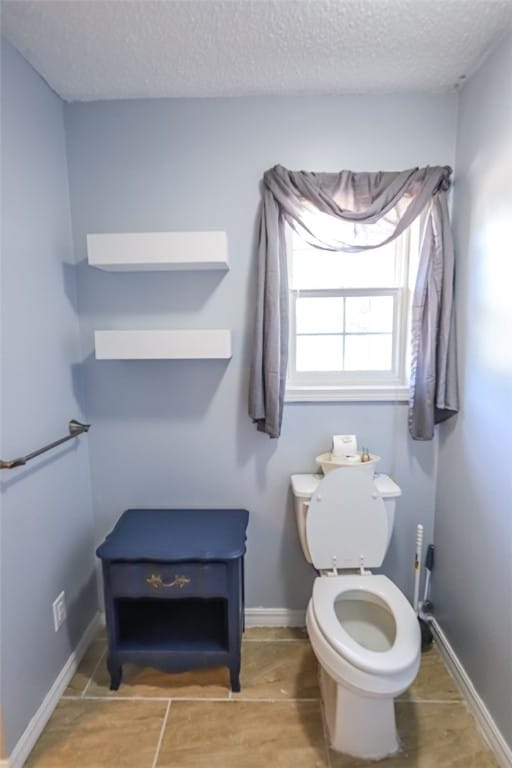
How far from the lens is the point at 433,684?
160 centimetres

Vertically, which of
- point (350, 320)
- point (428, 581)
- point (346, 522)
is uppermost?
point (350, 320)

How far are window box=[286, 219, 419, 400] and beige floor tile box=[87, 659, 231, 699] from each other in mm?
1222

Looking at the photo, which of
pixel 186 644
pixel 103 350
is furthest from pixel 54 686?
pixel 103 350

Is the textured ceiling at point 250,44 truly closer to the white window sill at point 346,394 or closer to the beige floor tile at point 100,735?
the white window sill at point 346,394

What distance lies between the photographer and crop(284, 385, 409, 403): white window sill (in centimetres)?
177

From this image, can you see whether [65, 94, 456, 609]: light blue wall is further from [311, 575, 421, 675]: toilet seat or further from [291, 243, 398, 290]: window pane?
[311, 575, 421, 675]: toilet seat

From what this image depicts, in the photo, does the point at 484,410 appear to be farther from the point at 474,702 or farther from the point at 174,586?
the point at 174,586

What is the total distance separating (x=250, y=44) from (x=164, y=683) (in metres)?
2.43

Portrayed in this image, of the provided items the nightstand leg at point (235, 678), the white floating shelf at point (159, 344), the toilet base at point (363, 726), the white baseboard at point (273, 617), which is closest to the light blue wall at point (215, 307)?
the white baseboard at point (273, 617)

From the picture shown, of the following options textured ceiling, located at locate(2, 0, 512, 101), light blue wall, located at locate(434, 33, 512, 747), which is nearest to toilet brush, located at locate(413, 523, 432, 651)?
light blue wall, located at locate(434, 33, 512, 747)

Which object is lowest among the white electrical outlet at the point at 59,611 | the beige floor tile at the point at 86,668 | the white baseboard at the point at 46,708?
the beige floor tile at the point at 86,668

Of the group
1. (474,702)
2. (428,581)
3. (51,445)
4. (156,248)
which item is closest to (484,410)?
(428,581)

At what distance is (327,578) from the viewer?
5.09 feet

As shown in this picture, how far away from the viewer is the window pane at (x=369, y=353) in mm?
1829
